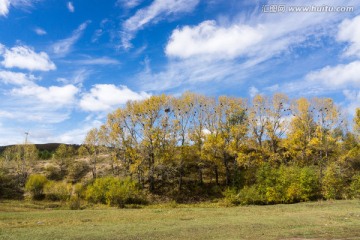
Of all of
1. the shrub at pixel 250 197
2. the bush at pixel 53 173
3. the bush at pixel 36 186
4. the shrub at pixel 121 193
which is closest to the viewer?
the shrub at pixel 250 197

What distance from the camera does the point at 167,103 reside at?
218 ft

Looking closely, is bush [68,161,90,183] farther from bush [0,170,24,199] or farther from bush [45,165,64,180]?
bush [0,170,24,199]

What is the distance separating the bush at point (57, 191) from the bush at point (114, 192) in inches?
272

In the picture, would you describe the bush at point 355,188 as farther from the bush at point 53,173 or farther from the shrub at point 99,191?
the bush at point 53,173

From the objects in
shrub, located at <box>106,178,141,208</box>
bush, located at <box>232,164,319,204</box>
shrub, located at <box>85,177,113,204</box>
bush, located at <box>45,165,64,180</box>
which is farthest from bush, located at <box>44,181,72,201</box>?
bush, located at <box>232,164,319,204</box>

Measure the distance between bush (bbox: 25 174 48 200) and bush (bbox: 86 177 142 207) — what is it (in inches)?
516

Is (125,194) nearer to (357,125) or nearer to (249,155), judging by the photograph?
(249,155)

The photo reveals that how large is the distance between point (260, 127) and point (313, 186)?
18320 mm

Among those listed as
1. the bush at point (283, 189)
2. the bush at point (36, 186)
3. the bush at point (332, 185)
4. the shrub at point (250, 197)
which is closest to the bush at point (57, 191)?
the bush at point (36, 186)

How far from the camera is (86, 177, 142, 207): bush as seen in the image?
55.4 meters

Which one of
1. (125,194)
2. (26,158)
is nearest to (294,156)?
(125,194)

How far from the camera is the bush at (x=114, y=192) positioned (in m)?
55.4

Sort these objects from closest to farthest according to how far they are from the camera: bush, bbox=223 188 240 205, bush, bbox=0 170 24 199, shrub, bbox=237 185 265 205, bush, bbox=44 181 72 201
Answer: shrub, bbox=237 185 265 205 < bush, bbox=223 188 240 205 < bush, bbox=44 181 72 201 < bush, bbox=0 170 24 199

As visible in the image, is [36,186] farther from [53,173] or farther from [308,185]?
[308,185]
